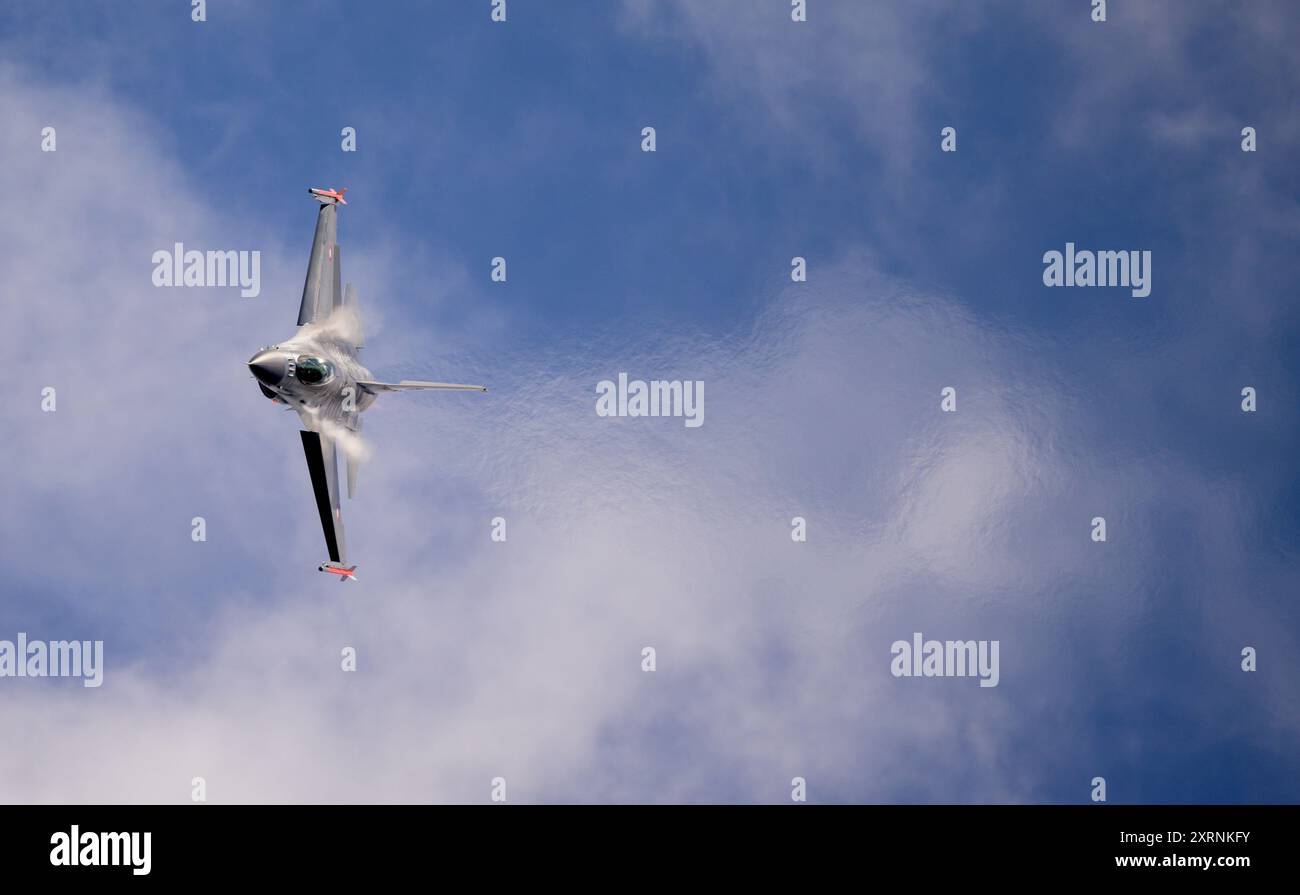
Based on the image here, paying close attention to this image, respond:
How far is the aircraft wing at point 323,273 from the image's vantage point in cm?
3956

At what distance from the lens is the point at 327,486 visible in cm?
3991

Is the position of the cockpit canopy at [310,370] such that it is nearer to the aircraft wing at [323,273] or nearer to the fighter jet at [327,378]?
the fighter jet at [327,378]

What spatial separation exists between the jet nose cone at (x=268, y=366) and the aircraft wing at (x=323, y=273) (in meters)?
5.52

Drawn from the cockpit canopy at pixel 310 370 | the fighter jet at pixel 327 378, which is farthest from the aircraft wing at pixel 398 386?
the cockpit canopy at pixel 310 370

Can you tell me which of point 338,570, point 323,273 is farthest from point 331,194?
point 338,570

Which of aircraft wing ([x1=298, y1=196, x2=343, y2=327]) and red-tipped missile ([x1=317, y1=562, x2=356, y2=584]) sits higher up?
aircraft wing ([x1=298, y1=196, x2=343, y2=327])

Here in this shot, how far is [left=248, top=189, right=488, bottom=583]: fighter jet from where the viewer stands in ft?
113

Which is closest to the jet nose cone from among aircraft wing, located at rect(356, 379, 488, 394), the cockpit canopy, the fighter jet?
the fighter jet

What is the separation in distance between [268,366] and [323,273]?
744 cm

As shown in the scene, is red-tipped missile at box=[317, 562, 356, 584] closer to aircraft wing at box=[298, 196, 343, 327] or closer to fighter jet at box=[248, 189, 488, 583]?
fighter jet at box=[248, 189, 488, 583]

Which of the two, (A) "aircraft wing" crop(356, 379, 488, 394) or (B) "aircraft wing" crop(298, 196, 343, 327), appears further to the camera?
(B) "aircraft wing" crop(298, 196, 343, 327)

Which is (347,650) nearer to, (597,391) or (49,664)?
(49,664)
